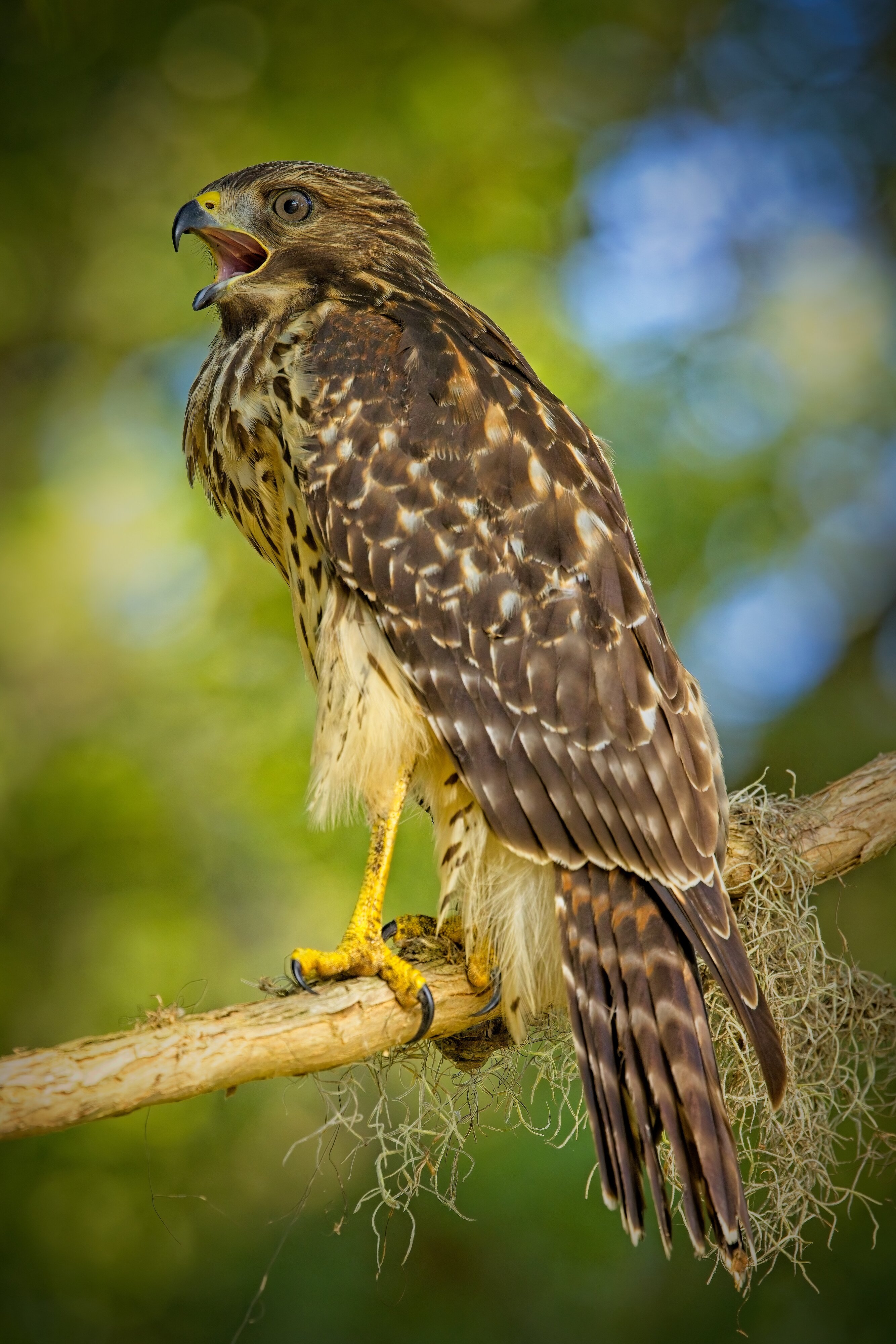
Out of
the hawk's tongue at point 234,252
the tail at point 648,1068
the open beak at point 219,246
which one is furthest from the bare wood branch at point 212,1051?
the hawk's tongue at point 234,252

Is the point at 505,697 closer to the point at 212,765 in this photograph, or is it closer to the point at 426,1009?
the point at 426,1009

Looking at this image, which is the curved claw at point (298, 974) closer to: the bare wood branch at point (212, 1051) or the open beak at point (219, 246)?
the bare wood branch at point (212, 1051)

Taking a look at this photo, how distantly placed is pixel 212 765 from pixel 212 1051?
7.37ft

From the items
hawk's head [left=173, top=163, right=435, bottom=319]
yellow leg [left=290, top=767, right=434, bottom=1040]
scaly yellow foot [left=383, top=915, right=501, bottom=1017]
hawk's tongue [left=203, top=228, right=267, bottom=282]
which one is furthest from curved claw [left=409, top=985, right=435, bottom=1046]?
hawk's tongue [left=203, top=228, right=267, bottom=282]

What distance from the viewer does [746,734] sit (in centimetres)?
340

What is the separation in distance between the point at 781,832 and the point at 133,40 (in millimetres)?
3492

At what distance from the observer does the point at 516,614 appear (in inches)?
68.4

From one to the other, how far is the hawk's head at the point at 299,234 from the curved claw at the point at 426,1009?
115 centimetres

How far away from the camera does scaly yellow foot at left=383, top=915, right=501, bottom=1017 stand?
177cm

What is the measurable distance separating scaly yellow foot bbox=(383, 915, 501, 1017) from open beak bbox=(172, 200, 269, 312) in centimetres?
110

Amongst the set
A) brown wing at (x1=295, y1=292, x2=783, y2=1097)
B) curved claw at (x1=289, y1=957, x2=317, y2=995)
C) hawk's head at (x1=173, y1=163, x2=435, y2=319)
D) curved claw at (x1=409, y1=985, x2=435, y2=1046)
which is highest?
hawk's head at (x1=173, y1=163, x2=435, y2=319)

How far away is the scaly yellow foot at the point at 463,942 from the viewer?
5.80 feet

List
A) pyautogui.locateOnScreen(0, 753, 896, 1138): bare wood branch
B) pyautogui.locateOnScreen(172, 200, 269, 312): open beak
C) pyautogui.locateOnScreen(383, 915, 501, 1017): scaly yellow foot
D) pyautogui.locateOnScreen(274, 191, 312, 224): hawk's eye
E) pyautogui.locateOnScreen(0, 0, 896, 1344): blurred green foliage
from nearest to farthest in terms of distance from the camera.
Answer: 1. pyautogui.locateOnScreen(0, 753, 896, 1138): bare wood branch
2. pyautogui.locateOnScreen(383, 915, 501, 1017): scaly yellow foot
3. pyautogui.locateOnScreen(172, 200, 269, 312): open beak
4. pyautogui.locateOnScreen(274, 191, 312, 224): hawk's eye
5. pyautogui.locateOnScreen(0, 0, 896, 1344): blurred green foliage

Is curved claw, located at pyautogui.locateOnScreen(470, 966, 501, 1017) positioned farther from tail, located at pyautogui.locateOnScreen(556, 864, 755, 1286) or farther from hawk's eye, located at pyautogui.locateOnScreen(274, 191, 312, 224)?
hawk's eye, located at pyautogui.locateOnScreen(274, 191, 312, 224)
